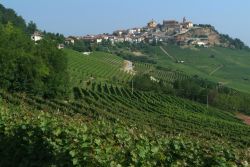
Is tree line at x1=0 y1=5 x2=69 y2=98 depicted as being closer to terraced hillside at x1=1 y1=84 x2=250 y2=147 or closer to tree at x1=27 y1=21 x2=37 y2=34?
terraced hillside at x1=1 y1=84 x2=250 y2=147

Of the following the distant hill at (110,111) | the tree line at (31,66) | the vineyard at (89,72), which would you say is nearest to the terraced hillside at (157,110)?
the distant hill at (110,111)

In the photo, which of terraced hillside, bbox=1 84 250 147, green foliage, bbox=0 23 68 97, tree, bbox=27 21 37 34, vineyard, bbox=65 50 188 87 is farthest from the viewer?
tree, bbox=27 21 37 34

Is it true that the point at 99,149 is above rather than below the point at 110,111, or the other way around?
above

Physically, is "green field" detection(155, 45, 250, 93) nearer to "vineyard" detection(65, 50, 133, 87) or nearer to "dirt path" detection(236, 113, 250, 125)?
"dirt path" detection(236, 113, 250, 125)

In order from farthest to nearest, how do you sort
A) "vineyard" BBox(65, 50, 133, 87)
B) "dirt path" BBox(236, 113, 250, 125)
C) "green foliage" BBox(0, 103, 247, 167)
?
"vineyard" BBox(65, 50, 133, 87)
"dirt path" BBox(236, 113, 250, 125)
"green foliage" BBox(0, 103, 247, 167)

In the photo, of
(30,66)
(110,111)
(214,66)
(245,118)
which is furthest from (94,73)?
(214,66)

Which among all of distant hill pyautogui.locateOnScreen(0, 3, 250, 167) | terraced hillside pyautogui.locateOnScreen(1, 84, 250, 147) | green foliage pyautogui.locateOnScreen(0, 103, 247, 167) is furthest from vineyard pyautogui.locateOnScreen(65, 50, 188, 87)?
green foliage pyautogui.locateOnScreen(0, 103, 247, 167)

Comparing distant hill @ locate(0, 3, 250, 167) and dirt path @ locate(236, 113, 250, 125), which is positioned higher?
distant hill @ locate(0, 3, 250, 167)

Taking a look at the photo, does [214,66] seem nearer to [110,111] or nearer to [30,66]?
[30,66]

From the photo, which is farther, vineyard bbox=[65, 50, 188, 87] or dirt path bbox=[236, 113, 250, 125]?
vineyard bbox=[65, 50, 188, 87]

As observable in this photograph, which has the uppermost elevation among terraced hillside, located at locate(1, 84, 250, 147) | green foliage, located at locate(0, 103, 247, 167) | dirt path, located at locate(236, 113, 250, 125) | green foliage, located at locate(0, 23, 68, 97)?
green foliage, located at locate(0, 103, 247, 167)

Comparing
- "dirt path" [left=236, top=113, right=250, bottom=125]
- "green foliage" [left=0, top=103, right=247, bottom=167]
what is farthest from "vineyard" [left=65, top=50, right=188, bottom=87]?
"green foliage" [left=0, top=103, right=247, bottom=167]

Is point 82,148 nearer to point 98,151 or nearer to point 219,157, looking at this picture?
point 98,151

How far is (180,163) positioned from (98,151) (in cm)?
128
